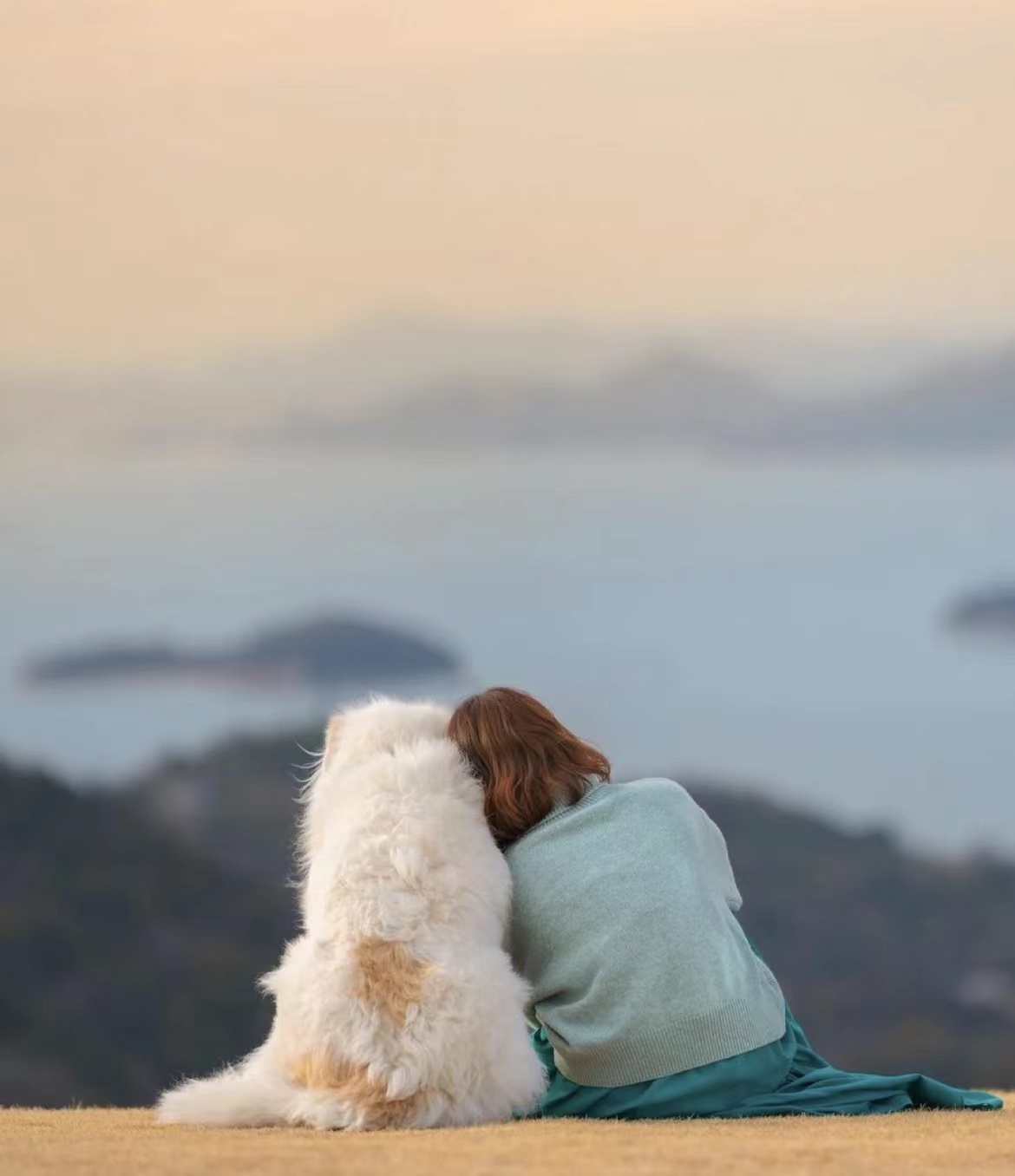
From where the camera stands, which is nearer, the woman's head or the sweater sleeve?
the woman's head

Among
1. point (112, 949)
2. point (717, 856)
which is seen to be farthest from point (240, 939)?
point (717, 856)

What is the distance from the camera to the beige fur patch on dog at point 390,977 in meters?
4.16

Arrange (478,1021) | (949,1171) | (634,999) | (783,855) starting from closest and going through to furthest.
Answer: (949,1171)
(478,1021)
(634,999)
(783,855)

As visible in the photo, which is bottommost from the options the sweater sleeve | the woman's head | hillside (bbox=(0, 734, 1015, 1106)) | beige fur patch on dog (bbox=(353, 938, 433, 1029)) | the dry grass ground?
the dry grass ground

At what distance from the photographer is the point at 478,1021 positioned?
4148 mm

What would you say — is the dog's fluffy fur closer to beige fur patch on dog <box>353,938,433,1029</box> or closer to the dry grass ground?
beige fur patch on dog <box>353,938,433,1029</box>

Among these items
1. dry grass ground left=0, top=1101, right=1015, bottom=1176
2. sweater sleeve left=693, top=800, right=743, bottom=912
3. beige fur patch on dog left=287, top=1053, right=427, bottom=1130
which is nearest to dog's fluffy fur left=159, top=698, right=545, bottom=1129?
beige fur patch on dog left=287, top=1053, right=427, bottom=1130

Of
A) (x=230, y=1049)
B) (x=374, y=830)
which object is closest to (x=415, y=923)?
(x=374, y=830)

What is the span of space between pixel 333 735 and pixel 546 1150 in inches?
49.0

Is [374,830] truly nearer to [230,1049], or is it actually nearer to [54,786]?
[230,1049]

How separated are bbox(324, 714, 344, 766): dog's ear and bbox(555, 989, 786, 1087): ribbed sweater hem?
0.84m

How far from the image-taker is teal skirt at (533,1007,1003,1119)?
4484 mm

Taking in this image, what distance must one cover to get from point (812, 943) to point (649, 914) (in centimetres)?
2225

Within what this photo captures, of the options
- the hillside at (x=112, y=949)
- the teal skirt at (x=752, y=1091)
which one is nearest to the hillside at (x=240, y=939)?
the hillside at (x=112, y=949)
